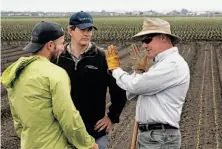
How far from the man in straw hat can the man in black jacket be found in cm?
32

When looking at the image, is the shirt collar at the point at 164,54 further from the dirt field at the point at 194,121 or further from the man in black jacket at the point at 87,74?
the dirt field at the point at 194,121

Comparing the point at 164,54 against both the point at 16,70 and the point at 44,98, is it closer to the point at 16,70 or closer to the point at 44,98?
the point at 44,98

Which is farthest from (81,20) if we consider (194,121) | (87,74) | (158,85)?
(194,121)

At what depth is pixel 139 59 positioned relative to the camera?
3.25 m

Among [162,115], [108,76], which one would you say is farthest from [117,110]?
[162,115]

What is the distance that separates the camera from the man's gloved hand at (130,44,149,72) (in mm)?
3224

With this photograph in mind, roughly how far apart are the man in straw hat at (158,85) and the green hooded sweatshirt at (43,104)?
56cm

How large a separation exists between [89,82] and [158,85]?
2.29 feet

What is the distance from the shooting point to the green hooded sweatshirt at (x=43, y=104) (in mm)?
2535

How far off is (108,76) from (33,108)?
1054 mm

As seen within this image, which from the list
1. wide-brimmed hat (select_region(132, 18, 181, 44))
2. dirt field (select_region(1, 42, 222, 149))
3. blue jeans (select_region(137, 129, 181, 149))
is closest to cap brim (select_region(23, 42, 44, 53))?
wide-brimmed hat (select_region(132, 18, 181, 44))

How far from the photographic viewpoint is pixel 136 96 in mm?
3258

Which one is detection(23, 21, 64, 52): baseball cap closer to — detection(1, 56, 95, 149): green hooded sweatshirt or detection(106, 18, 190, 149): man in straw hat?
detection(1, 56, 95, 149): green hooded sweatshirt

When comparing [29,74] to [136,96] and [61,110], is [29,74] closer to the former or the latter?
[61,110]
